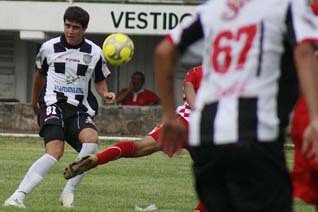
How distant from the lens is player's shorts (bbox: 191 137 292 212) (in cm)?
493

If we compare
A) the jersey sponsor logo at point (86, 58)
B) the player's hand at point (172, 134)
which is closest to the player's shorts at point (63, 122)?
the jersey sponsor logo at point (86, 58)

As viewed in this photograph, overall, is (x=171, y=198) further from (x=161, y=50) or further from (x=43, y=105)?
(x=161, y=50)

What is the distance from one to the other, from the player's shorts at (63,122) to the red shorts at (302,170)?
13.3 ft

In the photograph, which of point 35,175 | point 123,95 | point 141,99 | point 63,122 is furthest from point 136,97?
point 35,175

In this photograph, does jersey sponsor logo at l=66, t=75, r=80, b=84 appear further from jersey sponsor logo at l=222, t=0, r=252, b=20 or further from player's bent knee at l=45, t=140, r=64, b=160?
jersey sponsor logo at l=222, t=0, r=252, b=20

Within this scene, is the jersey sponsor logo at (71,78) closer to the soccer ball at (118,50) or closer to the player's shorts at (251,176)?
the soccer ball at (118,50)

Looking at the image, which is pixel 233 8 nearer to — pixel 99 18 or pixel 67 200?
pixel 67 200

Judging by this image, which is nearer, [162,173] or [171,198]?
[171,198]

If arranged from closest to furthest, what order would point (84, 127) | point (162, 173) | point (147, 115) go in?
point (84, 127) < point (162, 173) < point (147, 115)

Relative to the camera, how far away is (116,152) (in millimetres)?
10914

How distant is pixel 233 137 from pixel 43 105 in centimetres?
643

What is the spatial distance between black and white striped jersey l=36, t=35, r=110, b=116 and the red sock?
518mm

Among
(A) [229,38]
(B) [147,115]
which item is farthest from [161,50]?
(B) [147,115]

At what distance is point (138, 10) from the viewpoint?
1106 inches
